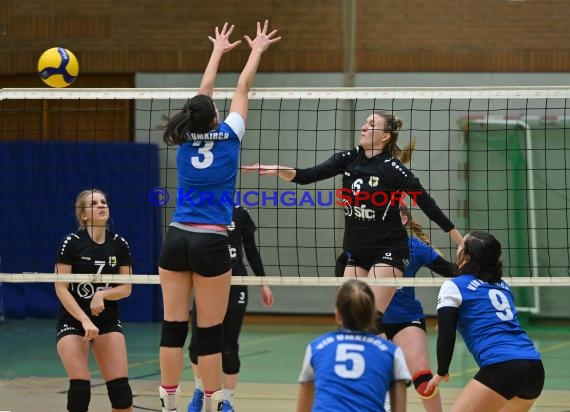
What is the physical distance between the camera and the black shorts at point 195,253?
5777 mm

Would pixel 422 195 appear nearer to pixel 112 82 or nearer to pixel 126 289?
pixel 126 289

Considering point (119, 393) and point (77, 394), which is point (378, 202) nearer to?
point (119, 393)

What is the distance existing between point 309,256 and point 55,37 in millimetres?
5266

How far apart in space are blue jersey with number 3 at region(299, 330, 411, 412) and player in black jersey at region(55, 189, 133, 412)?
2323 mm

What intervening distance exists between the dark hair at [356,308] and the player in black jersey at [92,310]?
7.67 feet

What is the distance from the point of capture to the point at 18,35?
15602mm

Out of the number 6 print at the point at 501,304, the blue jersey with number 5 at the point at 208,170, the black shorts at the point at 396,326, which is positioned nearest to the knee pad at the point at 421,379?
the black shorts at the point at 396,326

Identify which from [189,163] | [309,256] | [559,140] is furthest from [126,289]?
[559,140]

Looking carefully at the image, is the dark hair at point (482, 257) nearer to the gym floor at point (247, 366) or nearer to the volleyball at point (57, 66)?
the gym floor at point (247, 366)

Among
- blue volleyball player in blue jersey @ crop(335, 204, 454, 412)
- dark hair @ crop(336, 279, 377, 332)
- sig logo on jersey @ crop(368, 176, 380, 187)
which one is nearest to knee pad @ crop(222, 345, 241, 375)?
blue volleyball player in blue jersey @ crop(335, 204, 454, 412)

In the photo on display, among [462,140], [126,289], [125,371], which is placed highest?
[462,140]

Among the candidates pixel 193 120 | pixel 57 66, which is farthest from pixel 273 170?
pixel 57 66

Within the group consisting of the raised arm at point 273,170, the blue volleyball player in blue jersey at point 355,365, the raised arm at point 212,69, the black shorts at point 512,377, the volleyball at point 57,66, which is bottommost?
the black shorts at point 512,377

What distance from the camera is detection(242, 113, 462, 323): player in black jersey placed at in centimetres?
683
